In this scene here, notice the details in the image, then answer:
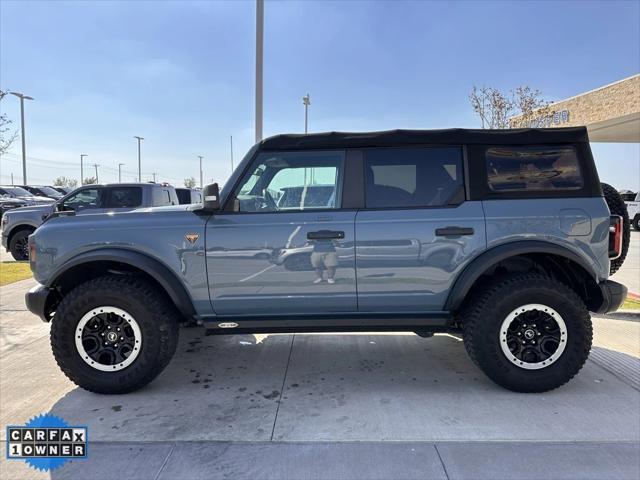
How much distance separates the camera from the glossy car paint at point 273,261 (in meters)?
3.29

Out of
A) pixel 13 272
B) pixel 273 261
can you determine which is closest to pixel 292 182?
pixel 273 261

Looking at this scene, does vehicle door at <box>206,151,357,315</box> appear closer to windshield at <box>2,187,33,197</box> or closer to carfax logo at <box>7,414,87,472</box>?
carfax logo at <box>7,414,87,472</box>

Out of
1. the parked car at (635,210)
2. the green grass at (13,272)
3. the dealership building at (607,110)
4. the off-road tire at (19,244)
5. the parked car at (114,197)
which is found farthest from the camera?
the parked car at (635,210)

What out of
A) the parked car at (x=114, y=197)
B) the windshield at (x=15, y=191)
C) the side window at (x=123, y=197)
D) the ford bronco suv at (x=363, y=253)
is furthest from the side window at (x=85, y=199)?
the windshield at (x=15, y=191)

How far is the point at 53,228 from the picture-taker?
11.3ft

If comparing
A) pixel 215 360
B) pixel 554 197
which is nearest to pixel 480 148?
pixel 554 197

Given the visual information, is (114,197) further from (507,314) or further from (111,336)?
(507,314)

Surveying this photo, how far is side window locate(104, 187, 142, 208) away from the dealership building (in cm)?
1318

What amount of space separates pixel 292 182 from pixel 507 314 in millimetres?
1934

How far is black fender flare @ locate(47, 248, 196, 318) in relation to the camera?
3289 millimetres

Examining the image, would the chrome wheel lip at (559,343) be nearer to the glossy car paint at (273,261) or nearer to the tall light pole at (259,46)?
the glossy car paint at (273,261)

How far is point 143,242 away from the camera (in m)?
3.34

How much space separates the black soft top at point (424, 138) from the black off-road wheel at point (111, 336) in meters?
1.59

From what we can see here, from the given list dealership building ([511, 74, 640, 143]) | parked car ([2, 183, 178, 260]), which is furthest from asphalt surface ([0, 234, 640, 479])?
dealership building ([511, 74, 640, 143])
